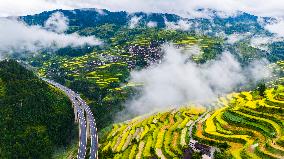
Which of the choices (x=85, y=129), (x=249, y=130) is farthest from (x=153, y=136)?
(x=85, y=129)

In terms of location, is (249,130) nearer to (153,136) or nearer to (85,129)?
(153,136)

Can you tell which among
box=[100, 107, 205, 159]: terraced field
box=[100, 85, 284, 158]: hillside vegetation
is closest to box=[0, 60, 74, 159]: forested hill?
box=[100, 107, 205, 159]: terraced field

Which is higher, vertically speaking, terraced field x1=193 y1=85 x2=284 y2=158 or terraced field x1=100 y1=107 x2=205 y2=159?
terraced field x1=193 y1=85 x2=284 y2=158

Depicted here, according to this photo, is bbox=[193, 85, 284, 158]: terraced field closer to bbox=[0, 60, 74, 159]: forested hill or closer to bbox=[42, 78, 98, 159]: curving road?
bbox=[42, 78, 98, 159]: curving road

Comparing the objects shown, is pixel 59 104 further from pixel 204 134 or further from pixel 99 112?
pixel 204 134

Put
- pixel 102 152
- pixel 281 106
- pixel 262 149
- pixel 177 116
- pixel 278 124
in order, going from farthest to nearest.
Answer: pixel 177 116, pixel 102 152, pixel 281 106, pixel 278 124, pixel 262 149

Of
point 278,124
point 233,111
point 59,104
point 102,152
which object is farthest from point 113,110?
point 278,124
